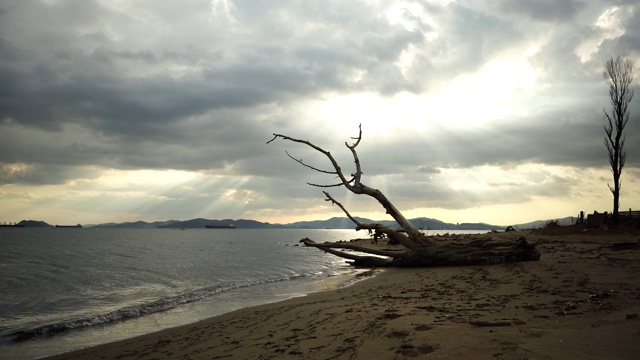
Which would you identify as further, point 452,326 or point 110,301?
point 110,301

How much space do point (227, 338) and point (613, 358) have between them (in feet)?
20.5

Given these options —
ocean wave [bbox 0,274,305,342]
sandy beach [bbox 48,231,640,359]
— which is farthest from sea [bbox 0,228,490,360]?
sandy beach [bbox 48,231,640,359]

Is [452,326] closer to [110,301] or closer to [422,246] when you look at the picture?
[422,246]

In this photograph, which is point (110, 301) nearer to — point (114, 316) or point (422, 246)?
point (114, 316)

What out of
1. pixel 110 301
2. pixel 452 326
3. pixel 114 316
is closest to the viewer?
pixel 452 326

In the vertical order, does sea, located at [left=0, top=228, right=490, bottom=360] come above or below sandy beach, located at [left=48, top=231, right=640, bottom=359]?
below

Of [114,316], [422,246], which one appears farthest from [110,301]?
[422,246]

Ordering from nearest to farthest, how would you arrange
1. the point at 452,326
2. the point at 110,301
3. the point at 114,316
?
the point at 452,326 < the point at 114,316 < the point at 110,301

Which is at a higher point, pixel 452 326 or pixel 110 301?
pixel 452 326

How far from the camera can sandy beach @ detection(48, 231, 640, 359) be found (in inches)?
171

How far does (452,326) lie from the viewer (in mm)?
5340

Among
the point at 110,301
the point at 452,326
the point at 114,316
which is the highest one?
the point at 452,326

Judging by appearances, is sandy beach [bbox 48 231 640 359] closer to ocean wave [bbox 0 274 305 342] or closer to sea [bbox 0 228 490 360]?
sea [bbox 0 228 490 360]

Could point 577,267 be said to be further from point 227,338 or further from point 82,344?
point 82,344
